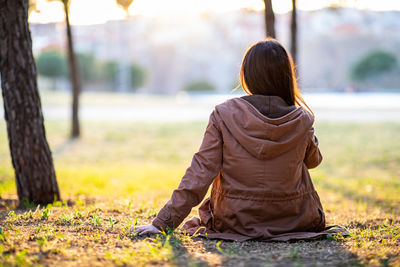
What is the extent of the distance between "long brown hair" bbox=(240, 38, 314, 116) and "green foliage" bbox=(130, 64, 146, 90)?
2280 inches

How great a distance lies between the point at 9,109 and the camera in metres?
4.53

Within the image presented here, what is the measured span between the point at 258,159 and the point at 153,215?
4.57 feet

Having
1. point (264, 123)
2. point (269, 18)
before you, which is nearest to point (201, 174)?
point (264, 123)

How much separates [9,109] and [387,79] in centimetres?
7054

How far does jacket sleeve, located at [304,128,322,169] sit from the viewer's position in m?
3.11

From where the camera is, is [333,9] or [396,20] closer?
[333,9]

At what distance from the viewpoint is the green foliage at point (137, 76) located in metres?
60.3

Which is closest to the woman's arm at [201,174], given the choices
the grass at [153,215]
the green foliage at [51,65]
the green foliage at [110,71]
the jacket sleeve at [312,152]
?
the grass at [153,215]

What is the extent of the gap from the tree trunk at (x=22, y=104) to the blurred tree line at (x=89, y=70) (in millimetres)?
49466

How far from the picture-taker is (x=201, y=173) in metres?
3.02

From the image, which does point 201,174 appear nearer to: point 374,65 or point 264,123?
point 264,123

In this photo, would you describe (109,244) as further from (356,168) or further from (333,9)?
(333,9)

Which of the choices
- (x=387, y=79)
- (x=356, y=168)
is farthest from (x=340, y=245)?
(x=387, y=79)

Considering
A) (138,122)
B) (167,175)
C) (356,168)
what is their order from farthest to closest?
(138,122), (356,168), (167,175)
